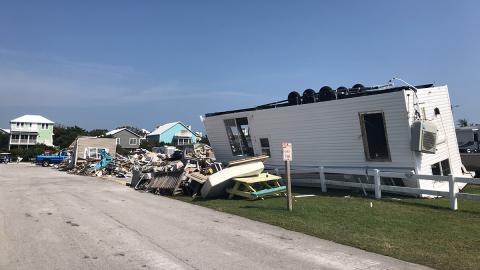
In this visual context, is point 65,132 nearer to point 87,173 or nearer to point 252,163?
Result: point 87,173

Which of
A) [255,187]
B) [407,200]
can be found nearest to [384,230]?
[407,200]

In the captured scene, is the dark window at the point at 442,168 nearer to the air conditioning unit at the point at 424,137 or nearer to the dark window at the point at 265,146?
the air conditioning unit at the point at 424,137

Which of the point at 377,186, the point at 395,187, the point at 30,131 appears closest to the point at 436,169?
the point at 395,187

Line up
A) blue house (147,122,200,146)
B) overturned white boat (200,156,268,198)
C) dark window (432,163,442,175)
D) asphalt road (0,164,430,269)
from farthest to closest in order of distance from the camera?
1. blue house (147,122,200,146)
2. dark window (432,163,442,175)
3. overturned white boat (200,156,268,198)
4. asphalt road (0,164,430,269)

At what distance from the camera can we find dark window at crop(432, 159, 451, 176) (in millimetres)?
15519

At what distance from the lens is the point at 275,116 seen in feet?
63.5

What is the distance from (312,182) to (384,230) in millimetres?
8696

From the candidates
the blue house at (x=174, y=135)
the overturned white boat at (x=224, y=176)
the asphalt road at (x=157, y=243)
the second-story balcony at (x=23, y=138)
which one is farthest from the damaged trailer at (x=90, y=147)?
the second-story balcony at (x=23, y=138)

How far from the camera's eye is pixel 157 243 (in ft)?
26.7

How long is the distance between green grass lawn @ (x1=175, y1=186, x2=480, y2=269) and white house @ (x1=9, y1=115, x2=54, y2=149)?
82.1 meters

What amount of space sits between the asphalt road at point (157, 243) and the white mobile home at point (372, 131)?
6.66 meters

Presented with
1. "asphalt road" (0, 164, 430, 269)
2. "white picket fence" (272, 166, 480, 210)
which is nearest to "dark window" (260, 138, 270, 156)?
"white picket fence" (272, 166, 480, 210)

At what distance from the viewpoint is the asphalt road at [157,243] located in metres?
6.76

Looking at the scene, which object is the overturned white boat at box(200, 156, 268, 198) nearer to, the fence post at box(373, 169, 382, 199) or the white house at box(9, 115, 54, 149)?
the fence post at box(373, 169, 382, 199)
